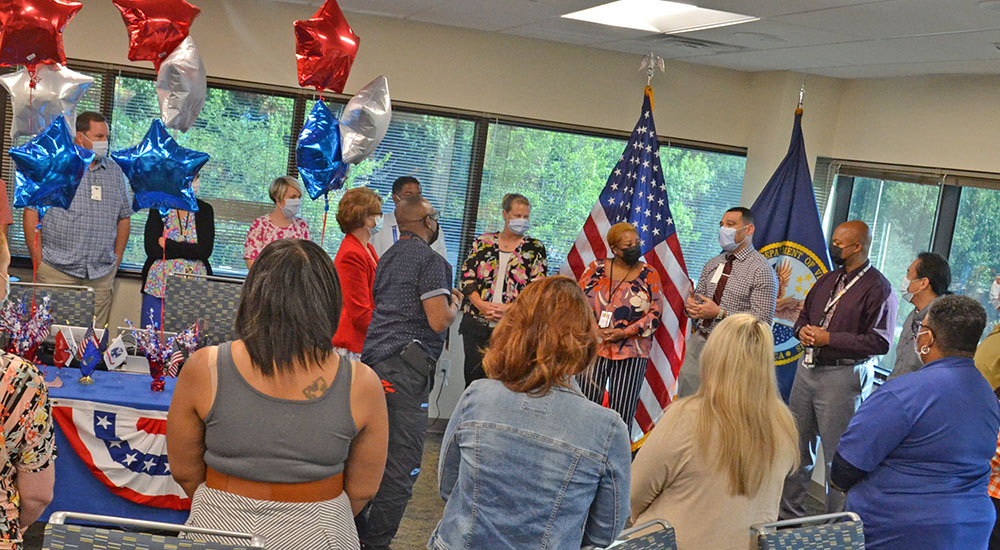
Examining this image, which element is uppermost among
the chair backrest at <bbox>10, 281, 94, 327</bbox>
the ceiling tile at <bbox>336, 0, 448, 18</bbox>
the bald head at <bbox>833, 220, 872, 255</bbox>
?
the ceiling tile at <bbox>336, 0, 448, 18</bbox>

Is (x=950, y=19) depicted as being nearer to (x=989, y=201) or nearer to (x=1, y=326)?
(x=989, y=201)

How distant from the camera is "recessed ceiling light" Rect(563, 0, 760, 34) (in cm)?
474

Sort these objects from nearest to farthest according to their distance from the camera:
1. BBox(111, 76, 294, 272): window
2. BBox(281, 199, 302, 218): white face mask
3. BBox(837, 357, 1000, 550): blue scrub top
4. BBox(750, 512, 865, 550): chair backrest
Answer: BBox(750, 512, 865, 550): chair backrest, BBox(837, 357, 1000, 550): blue scrub top, BBox(281, 199, 302, 218): white face mask, BBox(111, 76, 294, 272): window

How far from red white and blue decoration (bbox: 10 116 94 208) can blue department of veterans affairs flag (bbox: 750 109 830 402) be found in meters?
3.99

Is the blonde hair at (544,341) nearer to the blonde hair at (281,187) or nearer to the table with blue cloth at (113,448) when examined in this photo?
the table with blue cloth at (113,448)

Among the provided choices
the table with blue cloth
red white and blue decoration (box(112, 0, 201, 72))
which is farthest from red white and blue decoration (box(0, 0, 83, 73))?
the table with blue cloth

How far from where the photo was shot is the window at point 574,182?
21.4 feet

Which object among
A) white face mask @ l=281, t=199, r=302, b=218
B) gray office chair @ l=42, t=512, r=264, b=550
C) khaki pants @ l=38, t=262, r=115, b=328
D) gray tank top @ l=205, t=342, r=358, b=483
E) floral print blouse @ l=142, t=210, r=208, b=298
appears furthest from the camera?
floral print blouse @ l=142, t=210, r=208, b=298

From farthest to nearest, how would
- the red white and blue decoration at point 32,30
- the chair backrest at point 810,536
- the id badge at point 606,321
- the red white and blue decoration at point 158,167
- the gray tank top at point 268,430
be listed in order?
the id badge at point 606,321
the red white and blue decoration at point 158,167
the red white and blue decoration at point 32,30
the chair backrest at point 810,536
the gray tank top at point 268,430

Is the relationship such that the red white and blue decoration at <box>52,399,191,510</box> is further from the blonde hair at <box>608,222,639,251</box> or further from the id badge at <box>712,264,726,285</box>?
the id badge at <box>712,264,726,285</box>

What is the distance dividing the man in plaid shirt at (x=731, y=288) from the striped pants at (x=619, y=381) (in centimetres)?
33

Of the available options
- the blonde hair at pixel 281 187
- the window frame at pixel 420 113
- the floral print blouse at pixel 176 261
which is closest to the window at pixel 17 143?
the window frame at pixel 420 113

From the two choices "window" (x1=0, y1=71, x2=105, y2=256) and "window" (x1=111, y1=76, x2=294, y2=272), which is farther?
"window" (x1=111, y1=76, x2=294, y2=272)

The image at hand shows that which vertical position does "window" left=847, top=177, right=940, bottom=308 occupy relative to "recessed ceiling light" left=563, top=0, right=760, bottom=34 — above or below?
below
